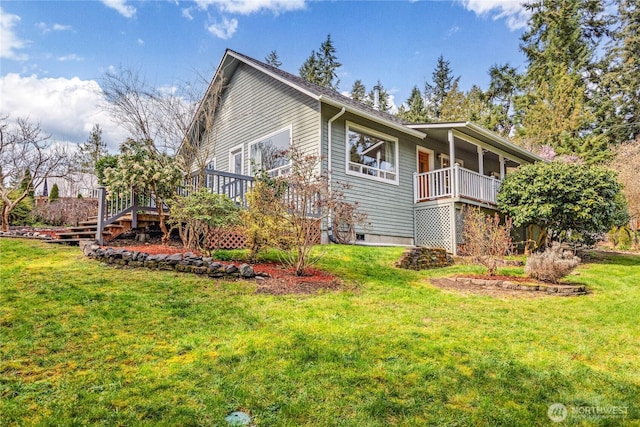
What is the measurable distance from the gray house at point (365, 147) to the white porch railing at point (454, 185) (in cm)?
3

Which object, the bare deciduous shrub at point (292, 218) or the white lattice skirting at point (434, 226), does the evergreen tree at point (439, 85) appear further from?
the bare deciduous shrub at point (292, 218)

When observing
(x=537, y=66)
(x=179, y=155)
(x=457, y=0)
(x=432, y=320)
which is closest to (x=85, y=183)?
(x=179, y=155)

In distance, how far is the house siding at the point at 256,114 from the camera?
38.5 ft

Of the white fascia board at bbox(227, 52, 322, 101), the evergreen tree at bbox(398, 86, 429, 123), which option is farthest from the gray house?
the evergreen tree at bbox(398, 86, 429, 123)

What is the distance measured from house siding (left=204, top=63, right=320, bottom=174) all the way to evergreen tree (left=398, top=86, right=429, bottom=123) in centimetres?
2285

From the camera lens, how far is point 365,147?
12.4m

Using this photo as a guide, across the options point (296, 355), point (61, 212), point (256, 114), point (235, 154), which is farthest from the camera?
point (61, 212)

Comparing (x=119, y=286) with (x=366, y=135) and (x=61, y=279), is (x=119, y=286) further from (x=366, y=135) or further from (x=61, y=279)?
(x=366, y=135)

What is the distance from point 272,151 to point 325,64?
27.1m

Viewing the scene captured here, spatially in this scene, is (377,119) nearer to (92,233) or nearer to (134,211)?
(134,211)

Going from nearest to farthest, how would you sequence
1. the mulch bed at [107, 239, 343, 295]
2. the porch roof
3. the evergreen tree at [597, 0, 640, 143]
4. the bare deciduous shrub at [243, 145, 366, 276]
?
the mulch bed at [107, 239, 343, 295], the bare deciduous shrub at [243, 145, 366, 276], the porch roof, the evergreen tree at [597, 0, 640, 143]

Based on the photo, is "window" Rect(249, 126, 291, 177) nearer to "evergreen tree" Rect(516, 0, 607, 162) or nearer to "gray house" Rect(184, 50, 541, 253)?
"gray house" Rect(184, 50, 541, 253)

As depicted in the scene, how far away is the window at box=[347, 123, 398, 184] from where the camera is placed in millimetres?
11945

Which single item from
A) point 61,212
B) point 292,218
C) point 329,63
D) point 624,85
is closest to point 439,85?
point 329,63
